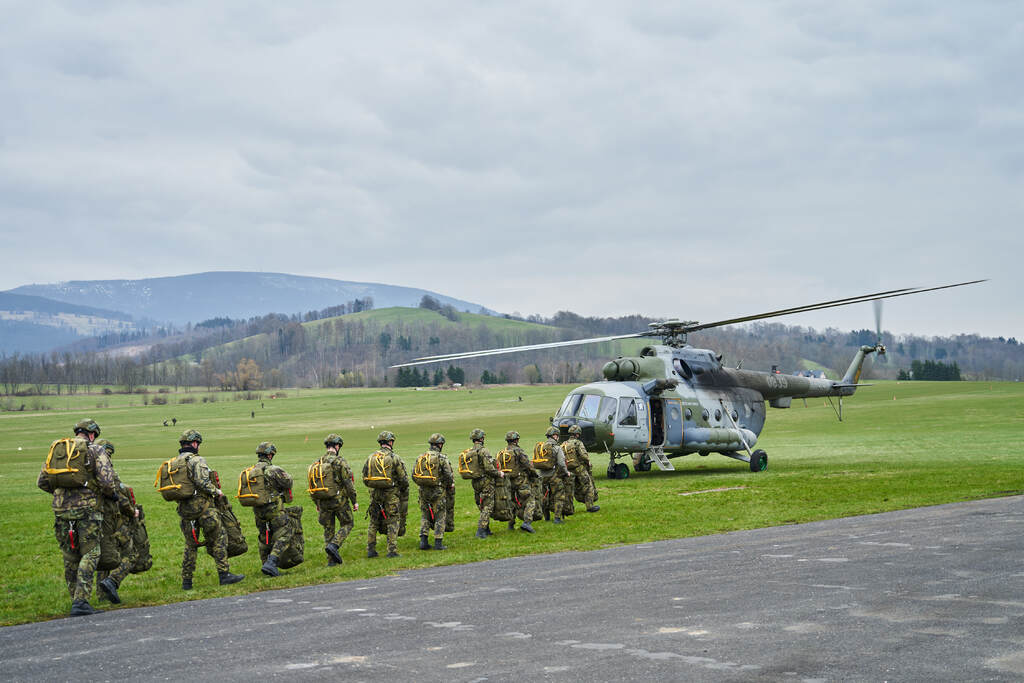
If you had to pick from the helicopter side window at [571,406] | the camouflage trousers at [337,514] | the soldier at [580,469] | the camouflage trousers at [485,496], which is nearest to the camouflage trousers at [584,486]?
the soldier at [580,469]

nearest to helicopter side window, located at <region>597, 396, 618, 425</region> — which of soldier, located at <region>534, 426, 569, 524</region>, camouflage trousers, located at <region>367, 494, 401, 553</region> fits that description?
soldier, located at <region>534, 426, 569, 524</region>

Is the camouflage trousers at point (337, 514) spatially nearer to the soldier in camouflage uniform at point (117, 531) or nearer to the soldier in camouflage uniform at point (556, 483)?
the soldier in camouflage uniform at point (117, 531)

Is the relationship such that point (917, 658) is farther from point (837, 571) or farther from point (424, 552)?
point (424, 552)

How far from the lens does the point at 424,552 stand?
51.7ft

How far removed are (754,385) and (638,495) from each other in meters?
9.91

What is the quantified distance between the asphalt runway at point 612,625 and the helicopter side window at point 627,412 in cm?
1255

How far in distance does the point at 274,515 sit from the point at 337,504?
3.79 feet

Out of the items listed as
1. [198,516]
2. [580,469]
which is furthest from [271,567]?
[580,469]

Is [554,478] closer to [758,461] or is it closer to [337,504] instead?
[337,504]

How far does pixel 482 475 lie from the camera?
17.1m

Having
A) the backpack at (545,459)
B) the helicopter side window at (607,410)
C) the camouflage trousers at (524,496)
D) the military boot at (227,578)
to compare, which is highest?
the helicopter side window at (607,410)

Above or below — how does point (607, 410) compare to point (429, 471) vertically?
above

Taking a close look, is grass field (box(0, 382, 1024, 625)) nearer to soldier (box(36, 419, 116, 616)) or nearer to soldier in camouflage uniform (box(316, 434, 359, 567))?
soldier in camouflage uniform (box(316, 434, 359, 567))

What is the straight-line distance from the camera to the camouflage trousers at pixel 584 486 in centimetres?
1933
